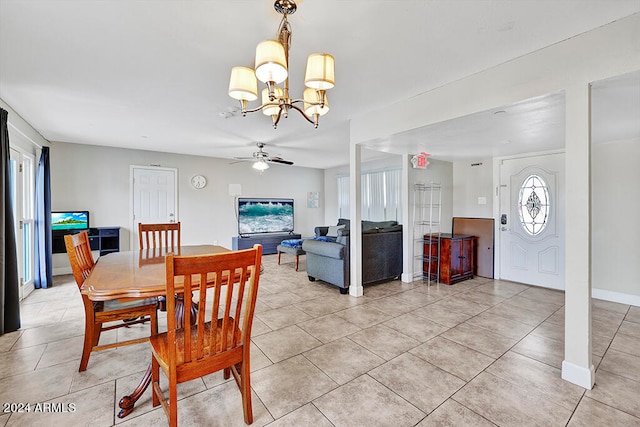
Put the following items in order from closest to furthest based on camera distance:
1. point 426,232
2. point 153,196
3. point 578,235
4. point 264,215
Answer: point 578,235, point 426,232, point 153,196, point 264,215

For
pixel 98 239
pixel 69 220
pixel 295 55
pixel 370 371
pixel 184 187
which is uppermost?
pixel 295 55

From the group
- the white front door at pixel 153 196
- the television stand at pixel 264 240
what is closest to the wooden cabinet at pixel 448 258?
the television stand at pixel 264 240

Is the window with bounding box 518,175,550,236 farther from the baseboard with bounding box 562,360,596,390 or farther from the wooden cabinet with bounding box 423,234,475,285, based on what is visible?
the baseboard with bounding box 562,360,596,390

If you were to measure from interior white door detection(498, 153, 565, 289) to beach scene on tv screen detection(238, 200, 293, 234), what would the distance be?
4975mm

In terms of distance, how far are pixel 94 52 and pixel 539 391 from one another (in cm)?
402

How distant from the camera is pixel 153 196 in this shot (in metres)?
5.91

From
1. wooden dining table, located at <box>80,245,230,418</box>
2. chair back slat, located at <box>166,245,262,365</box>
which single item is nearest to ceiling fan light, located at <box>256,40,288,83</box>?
chair back slat, located at <box>166,245,262,365</box>

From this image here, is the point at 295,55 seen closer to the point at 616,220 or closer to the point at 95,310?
the point at 95,310

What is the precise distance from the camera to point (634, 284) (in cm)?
363

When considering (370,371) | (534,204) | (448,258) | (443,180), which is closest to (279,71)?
(370,371)

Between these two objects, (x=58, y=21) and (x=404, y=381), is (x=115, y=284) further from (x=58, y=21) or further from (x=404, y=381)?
(x=404, y=381)

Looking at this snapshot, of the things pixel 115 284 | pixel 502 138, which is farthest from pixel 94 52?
pixel 502 138

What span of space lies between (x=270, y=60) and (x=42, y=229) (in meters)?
4.78

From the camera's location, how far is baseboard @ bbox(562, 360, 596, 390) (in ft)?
6.33
